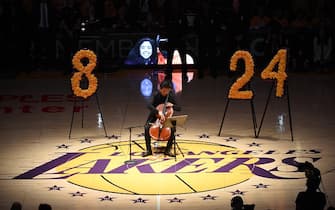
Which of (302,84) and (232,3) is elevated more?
(232,3)

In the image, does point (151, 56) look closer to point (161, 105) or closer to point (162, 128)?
point (161, 105)

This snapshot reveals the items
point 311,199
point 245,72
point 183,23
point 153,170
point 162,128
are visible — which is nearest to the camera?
point 311,199

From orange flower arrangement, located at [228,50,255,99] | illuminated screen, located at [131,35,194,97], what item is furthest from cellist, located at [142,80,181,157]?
illuminated screen, located at [131,35,194,97]

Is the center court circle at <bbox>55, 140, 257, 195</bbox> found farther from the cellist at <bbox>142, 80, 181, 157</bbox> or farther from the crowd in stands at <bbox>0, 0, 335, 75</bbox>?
the crowd in stands at <bbox>0, 0, 335, 75</bbox>

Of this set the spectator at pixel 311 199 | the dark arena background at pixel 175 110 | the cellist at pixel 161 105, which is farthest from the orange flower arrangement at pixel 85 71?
the spectator at pixel 311 199

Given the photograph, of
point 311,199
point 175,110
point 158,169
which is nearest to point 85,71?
point 175,110

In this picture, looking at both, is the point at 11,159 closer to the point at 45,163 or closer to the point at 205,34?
the point at 45,163

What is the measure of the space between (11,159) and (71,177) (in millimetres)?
1607

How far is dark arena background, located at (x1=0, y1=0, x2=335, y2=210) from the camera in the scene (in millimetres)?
12125

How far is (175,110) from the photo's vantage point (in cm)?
1383

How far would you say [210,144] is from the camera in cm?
1483

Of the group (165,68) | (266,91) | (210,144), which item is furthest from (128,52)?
(210,144)

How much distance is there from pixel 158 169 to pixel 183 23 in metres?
10.8

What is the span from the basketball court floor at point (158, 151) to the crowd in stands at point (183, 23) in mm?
2594
